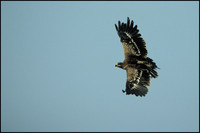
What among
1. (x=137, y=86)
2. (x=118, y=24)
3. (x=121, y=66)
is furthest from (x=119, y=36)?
(x=137, y=86)

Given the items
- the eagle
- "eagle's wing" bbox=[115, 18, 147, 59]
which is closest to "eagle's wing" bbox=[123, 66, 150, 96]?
the eagle

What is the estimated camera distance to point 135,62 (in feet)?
58.5

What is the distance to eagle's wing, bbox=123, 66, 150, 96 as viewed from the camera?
683 inches

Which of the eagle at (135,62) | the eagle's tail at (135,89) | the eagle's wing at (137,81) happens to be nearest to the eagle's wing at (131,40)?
the eagle at (135,62)

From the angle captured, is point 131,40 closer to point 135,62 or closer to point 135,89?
point 135,62

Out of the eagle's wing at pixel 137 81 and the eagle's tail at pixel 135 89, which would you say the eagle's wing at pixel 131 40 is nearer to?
the eagle's wing at pixel 137 81

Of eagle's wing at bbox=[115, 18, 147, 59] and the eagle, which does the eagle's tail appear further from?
eagle's wing at bbox=[115, 18, 147, 59]

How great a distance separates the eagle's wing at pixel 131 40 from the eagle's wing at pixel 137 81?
3.41ft

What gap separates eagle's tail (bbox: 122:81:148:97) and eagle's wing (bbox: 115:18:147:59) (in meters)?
1.83

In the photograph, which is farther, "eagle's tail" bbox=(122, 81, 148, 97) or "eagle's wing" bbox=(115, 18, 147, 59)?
"eagle's wing" bbox=(115, 18, 147, 59)

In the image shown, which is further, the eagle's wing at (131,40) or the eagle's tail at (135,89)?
the eagle's wing at (131,40)

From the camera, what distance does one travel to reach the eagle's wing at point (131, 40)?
17.4 meters

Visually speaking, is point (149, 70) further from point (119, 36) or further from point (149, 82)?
point (119, 36)

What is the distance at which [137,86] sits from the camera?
17688mm
